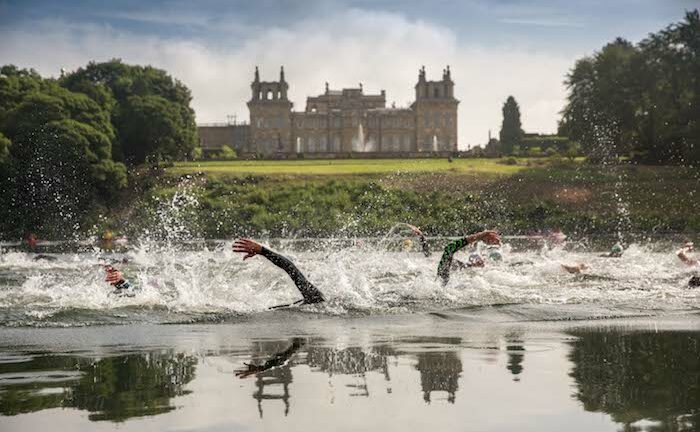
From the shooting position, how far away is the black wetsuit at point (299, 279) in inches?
621

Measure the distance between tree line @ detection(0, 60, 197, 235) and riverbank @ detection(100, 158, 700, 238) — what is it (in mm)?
2629

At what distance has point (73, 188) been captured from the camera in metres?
74.6

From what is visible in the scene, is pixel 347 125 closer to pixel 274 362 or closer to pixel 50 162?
pixel 50 162

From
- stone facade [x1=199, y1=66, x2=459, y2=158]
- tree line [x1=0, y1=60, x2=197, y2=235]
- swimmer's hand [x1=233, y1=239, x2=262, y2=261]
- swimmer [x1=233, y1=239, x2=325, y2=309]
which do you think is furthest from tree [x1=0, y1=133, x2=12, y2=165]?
stone facade [x1=199, y1=66, x2=459, y2=158]

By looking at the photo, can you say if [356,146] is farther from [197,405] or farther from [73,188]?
[197,405]

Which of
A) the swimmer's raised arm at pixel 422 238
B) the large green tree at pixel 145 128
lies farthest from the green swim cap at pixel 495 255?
the large green tree at pixel 145 128

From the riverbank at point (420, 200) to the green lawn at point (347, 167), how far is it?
0.27 meters

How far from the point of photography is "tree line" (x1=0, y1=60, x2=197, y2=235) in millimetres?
69625

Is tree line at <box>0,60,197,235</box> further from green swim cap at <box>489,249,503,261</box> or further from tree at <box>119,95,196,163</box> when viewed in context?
green swim cap at <box>489,249,503,261</box>

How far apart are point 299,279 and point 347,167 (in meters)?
81.3

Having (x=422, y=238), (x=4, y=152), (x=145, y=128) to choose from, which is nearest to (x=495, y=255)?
(x=422, y=238)

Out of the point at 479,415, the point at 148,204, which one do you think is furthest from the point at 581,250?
the point at 148,204

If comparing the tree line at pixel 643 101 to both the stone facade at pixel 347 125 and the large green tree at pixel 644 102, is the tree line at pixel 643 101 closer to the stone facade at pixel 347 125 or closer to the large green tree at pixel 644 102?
the large green tree at pixel 644 102

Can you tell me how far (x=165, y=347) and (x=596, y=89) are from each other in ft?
281
